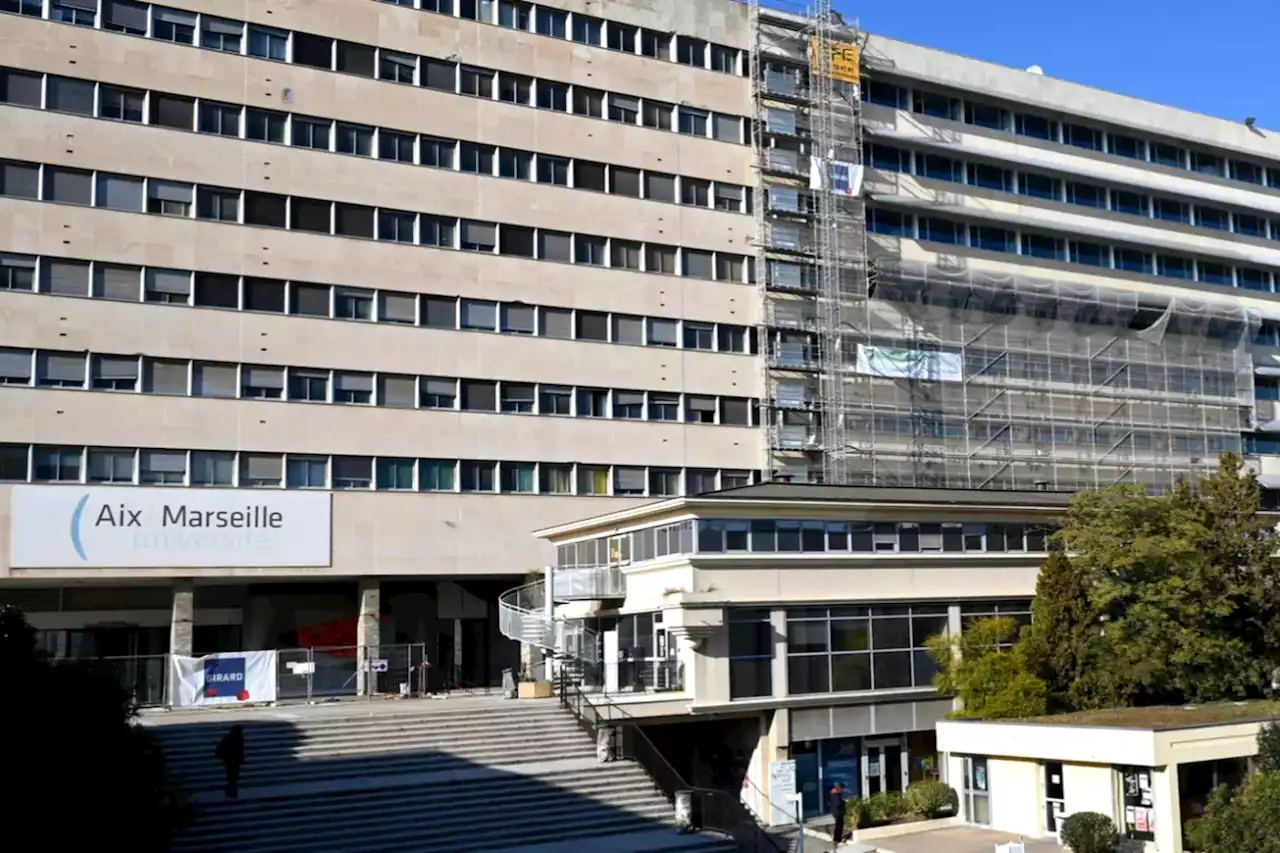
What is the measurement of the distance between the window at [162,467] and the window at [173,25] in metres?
13.8

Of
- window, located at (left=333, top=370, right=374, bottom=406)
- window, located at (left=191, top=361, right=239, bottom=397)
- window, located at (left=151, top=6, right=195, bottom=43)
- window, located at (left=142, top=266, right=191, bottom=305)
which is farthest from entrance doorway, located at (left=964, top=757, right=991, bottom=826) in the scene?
window, located at (left=151, top=6, right=195, bottom=43)

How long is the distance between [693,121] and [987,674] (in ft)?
90.6

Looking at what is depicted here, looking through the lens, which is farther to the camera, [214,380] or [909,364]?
[909,364]

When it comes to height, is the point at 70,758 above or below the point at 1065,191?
below

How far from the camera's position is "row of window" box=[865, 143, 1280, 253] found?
192 ft

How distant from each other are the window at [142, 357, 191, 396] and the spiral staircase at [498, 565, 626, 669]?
12.6 meters

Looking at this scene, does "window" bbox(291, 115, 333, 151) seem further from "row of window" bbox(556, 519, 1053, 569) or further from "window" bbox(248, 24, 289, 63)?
"row of window" bbox(556, 519, 1053, 569)

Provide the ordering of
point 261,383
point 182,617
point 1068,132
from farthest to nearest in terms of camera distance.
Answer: point 1068,132 < point 261,383 < point 182,617

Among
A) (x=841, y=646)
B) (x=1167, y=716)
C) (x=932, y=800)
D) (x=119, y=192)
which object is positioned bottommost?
(x=932, y=800)

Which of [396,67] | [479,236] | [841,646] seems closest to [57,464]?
[479,236]

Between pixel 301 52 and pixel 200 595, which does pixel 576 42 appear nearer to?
pixel 301 52

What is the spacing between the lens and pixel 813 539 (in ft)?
121

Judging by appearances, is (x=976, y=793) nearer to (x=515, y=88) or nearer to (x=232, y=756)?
(x=232, y=756)

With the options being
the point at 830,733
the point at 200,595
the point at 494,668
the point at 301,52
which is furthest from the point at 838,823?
the point at 301,52
